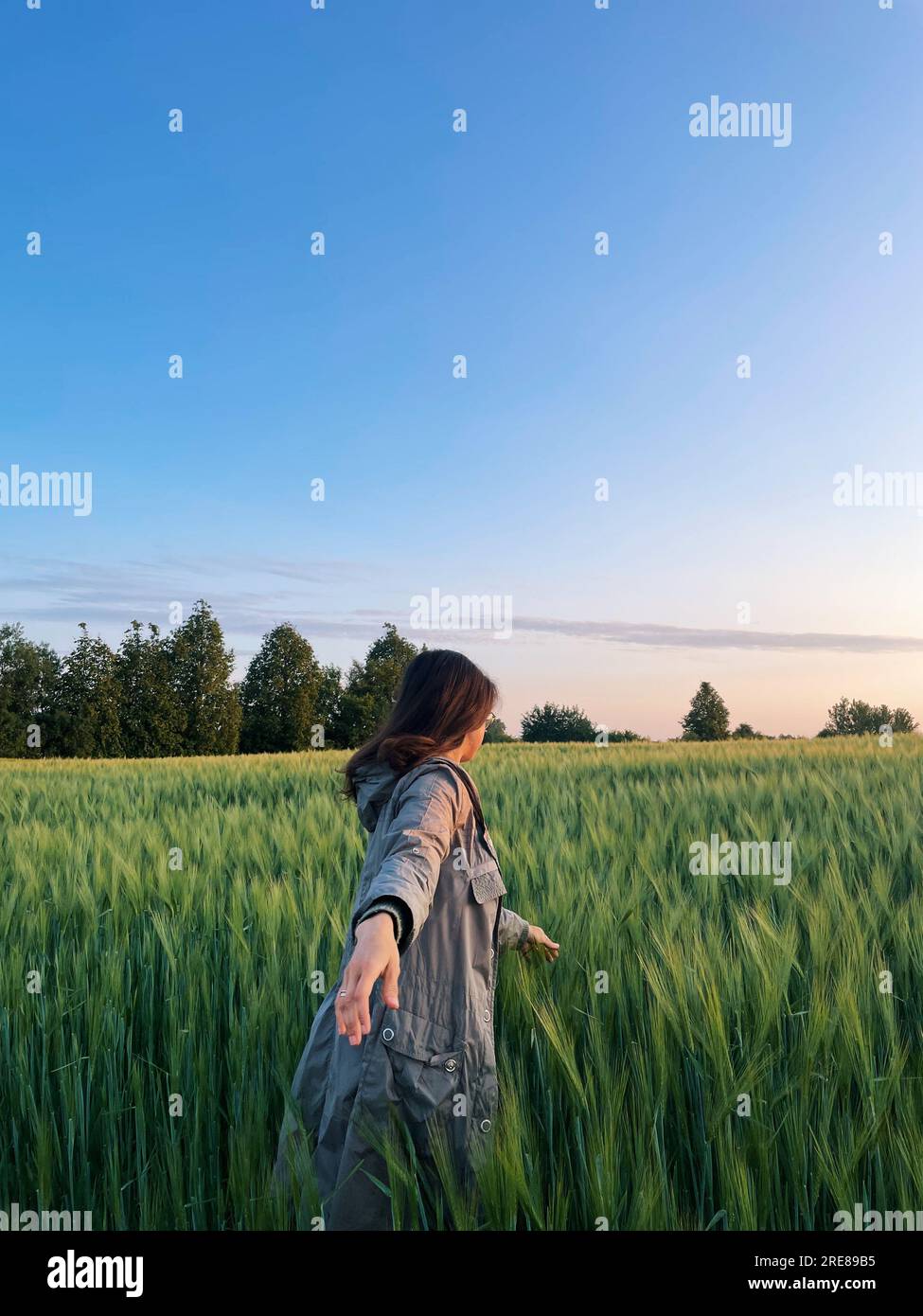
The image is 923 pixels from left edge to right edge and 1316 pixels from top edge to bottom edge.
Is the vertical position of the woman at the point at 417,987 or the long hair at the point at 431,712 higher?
the long hair at the point at 431,712

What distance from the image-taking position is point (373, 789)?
6.28 feet

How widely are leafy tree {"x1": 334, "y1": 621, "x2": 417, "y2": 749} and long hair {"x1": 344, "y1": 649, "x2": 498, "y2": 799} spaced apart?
112ft

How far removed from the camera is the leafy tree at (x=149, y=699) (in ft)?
132

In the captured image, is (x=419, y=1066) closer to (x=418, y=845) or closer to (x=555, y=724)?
(x=418, y=845)

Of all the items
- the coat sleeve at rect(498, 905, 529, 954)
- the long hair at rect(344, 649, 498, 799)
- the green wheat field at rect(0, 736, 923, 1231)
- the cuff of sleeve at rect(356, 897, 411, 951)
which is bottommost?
the green wheat field at rect(0, 736, 923, 1231)

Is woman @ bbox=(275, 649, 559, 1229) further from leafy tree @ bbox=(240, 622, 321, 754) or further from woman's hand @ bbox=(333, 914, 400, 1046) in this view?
leafy tree @ bbox=(240, 622, 321, 754)

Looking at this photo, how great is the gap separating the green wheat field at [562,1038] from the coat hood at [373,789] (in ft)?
2.05

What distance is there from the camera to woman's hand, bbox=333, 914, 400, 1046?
1.35 meters

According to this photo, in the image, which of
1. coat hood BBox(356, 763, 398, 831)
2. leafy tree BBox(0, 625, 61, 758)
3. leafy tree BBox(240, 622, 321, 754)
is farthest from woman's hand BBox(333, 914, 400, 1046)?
leafy tree BBox(0, 625, 61, 758)

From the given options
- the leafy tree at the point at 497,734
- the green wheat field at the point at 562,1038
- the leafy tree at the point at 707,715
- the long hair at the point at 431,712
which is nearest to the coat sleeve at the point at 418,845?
the long hair at the point at 431,712

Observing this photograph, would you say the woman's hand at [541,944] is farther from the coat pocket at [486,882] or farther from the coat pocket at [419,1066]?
the coat pocket at [419,1066]

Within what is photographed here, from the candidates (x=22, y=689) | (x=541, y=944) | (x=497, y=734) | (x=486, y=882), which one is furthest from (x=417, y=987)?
(x=22, y=689)
